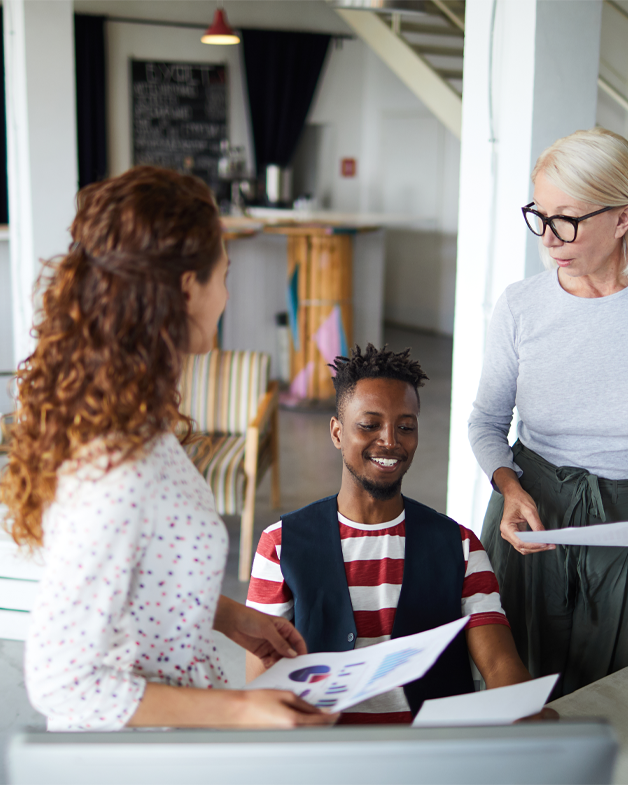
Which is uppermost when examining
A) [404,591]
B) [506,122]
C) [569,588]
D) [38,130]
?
[38,130]

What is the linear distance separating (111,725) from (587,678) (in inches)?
42.8

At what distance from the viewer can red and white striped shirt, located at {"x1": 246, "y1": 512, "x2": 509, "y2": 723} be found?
1271 millimetres

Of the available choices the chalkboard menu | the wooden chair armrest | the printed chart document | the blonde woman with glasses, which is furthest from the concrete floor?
the chalkboard menu

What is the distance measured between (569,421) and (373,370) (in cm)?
42

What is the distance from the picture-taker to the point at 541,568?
5.12ft

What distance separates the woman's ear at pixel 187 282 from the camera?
2.66ft

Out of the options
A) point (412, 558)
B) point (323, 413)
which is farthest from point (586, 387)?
point (323, 413)

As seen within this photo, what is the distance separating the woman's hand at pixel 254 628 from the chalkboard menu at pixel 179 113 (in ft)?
25.7

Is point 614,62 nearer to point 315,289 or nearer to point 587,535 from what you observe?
point 315,289

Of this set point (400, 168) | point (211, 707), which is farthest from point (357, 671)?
point (400, 168)

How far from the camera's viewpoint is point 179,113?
334 inches

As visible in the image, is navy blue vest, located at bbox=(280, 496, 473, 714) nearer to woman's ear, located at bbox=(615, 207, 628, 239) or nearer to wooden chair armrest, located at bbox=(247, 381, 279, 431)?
woman's ear, located at bbox=(615, 207, 628, 239)

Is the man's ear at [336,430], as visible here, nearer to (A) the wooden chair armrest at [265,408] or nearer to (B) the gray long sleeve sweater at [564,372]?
(B) the gray long sleeve sweater at [564,372]

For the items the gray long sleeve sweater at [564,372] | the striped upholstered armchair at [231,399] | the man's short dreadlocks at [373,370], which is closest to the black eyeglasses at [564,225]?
the gray long sleeve sweater at [564,372]
